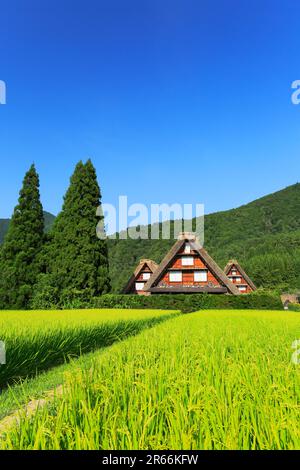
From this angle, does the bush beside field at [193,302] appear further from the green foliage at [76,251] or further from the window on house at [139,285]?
the window on house at [139,285]

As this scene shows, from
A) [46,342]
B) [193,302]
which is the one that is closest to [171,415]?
[46,342]

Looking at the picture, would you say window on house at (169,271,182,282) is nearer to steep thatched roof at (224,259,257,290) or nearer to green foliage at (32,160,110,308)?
green foliage at (32,160,110,308)

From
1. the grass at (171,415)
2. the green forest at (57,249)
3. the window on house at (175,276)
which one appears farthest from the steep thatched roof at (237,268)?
the grass at (171,415)

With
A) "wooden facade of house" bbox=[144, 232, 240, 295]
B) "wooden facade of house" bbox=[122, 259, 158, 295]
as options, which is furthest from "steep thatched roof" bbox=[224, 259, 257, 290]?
"wooden facade of house" bbox=[144, 232, 240, 295]

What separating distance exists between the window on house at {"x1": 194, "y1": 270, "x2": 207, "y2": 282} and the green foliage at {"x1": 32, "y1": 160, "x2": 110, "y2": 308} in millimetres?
8720

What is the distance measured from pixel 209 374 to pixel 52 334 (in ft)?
20.2

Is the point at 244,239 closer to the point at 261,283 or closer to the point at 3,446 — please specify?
the point at 261,283

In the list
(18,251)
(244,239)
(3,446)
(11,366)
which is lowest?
(11,366)

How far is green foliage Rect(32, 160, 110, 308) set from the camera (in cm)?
3162

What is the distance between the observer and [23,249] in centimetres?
3325

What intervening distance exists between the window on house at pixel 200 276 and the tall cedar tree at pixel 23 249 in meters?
14.9

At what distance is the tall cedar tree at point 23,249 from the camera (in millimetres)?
32531
